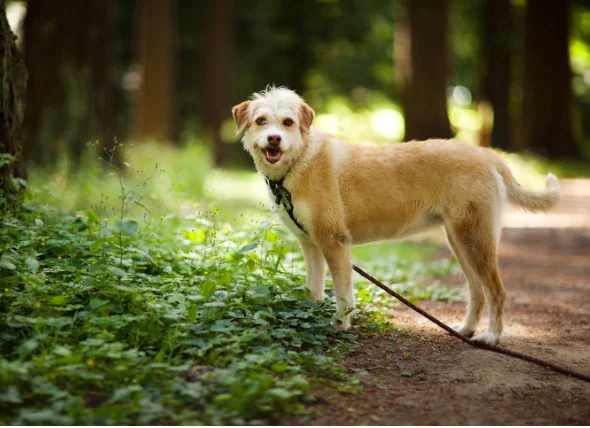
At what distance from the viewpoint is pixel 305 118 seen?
225 inches

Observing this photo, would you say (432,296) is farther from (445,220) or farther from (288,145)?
(288,145)

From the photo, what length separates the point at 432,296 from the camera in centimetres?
758

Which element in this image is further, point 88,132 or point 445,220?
point 88,132

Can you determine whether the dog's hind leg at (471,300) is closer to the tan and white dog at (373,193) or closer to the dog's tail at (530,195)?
the tan and white dog at (373,193)

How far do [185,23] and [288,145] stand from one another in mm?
26532

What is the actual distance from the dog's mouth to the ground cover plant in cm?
63

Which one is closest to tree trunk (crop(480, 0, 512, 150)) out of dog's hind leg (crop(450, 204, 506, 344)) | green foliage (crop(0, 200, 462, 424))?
dog's hind leg (crop(450, 204, 506, 344))

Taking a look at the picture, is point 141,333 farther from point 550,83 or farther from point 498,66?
point 498,66

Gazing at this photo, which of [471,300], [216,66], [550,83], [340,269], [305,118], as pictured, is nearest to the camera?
[340,269]

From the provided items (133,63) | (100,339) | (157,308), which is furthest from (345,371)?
(133,63)

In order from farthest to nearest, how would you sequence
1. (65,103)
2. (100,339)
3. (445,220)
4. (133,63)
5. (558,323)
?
(133,63) < (65,103) < (558,323) < (445,220) < (100,339)

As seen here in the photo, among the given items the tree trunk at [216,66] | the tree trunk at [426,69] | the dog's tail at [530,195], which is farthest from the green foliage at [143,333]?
the tree trunk at [216,66]

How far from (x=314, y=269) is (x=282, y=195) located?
830 mm

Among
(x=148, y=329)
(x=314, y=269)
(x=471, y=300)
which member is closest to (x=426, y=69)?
(x=471, y=300)
